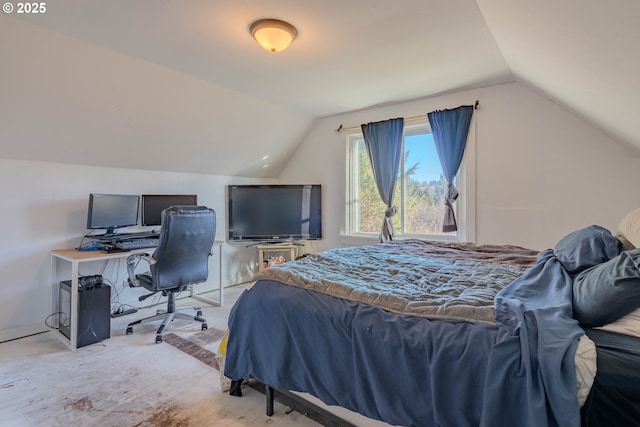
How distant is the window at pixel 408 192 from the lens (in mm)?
3828

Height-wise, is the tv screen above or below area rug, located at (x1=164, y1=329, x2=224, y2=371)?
above

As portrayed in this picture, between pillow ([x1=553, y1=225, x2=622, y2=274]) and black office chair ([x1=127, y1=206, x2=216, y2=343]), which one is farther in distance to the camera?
black office chair ([x1=127, y1=206, x2=216, y2=343])

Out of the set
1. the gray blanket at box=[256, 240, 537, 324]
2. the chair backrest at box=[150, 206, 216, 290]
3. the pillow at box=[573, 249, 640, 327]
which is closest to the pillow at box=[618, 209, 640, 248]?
the gray blanket at box=[256, 240, 537, 324]

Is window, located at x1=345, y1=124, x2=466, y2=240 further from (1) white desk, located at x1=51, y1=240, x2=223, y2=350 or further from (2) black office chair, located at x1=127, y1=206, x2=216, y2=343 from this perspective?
(1) white desk, located at x1=51, y1=240, x2=223, y2=350

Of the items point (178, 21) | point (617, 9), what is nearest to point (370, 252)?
point (617, 9)

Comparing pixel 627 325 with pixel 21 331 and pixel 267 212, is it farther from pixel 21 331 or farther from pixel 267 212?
pixel 21 331

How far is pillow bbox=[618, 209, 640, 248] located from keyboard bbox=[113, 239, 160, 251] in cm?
337

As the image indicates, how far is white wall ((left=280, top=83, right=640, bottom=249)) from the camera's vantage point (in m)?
2.84

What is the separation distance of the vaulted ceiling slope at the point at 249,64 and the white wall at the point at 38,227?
162 mm

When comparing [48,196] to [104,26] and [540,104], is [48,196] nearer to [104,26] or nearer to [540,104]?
[104,26]

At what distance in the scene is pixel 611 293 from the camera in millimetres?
1052

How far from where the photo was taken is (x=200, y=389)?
6.83 ft

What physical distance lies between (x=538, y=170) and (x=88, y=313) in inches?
166

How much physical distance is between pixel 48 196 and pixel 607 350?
4.01m
